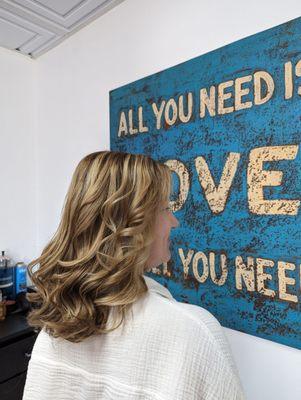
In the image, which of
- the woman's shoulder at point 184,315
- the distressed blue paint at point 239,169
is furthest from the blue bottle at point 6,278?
the woman's shoulder at point 184,315

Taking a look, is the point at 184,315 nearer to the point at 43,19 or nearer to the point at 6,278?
the point at 6,278

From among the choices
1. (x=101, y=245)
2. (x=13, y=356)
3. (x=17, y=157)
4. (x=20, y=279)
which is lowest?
(x=13, y=356)

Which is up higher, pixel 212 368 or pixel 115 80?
pixel 115 80

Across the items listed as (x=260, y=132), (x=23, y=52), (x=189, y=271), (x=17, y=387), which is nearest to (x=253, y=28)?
(x=260, y=132)

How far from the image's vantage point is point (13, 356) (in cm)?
154

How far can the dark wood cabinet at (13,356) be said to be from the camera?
1.51 meters

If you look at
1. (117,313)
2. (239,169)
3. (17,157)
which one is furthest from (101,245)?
(17,157)

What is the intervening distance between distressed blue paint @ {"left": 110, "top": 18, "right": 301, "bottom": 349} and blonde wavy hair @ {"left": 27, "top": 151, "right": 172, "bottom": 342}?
1.68 ft

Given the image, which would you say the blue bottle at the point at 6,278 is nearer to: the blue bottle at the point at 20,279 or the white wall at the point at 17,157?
the blue bottle at the point at 20,279

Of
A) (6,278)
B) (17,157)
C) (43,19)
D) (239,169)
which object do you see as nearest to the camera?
(239,169)

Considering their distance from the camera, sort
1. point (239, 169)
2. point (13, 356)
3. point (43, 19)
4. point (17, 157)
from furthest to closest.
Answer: point (17, 157), point (43, 19), point (13, 356), point (239, 169)

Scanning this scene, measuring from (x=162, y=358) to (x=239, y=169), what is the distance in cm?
71

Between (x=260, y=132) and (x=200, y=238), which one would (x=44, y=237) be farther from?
(x=260, y=132)

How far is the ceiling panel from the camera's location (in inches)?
61.2
